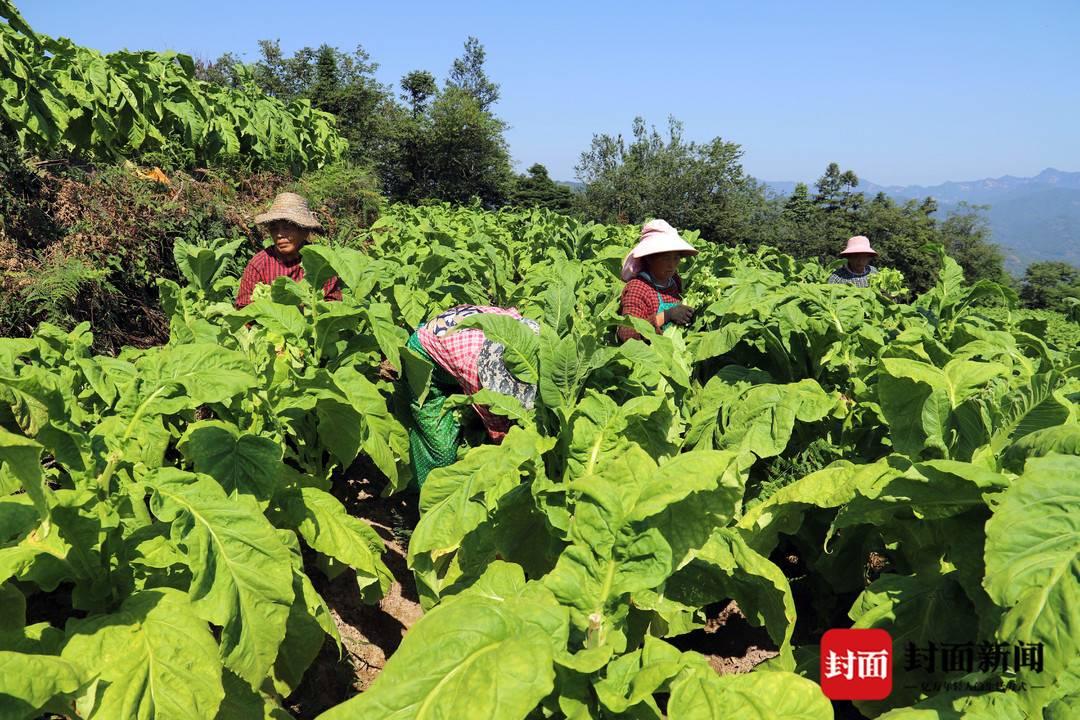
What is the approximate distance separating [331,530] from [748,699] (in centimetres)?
178

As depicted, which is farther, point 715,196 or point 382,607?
point 715,196

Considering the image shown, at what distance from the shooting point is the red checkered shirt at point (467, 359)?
3.49 metres

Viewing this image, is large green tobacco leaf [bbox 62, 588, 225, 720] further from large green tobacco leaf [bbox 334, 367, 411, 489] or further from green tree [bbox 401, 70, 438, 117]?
green tree [bbox 401, 70, 438, 117]

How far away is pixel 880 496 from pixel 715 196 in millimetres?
51700

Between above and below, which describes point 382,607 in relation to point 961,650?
below

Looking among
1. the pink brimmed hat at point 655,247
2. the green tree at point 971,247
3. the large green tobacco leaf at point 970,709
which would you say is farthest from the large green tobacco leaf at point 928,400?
the green tree at point 971,247

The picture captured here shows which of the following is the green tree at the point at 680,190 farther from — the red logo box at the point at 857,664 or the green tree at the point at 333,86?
the red logo box at the point at 857,664

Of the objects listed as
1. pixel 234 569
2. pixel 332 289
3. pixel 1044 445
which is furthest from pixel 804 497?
pixel 332 289

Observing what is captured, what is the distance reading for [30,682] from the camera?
1.40m

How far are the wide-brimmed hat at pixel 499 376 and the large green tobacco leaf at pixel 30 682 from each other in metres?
1.94

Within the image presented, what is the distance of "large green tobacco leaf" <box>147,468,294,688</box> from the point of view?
6.06ft

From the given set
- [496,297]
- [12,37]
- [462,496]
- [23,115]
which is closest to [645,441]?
[462,496]

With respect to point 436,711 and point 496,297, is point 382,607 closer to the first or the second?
point 436,711

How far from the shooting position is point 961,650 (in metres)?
2.02
